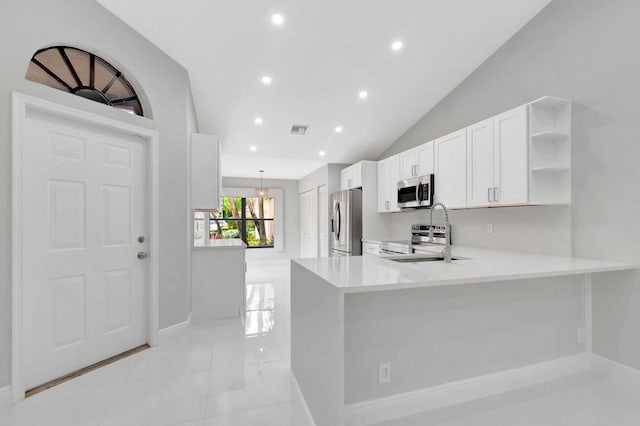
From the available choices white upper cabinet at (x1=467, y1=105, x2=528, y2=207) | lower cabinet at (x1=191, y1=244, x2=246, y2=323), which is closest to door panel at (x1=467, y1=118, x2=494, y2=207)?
white upper cabinet at (x1=467, y1=105, x2=528, y2=207)

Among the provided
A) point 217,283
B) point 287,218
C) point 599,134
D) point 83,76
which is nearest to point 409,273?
point 599,134

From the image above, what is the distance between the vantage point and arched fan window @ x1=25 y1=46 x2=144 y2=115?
224cm

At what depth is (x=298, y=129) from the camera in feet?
15.5

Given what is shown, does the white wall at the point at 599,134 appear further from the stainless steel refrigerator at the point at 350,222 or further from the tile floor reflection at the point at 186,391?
the stainless steel refrigerator at the point at 350,222

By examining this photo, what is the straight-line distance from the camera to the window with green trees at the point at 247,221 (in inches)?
320

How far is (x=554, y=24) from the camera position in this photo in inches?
110

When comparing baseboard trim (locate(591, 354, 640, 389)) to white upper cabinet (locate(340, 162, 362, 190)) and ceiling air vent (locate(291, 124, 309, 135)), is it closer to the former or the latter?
white upper cabinet (locate(340, 162, 362, 190))

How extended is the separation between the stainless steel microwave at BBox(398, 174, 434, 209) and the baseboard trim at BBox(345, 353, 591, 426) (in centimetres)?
209

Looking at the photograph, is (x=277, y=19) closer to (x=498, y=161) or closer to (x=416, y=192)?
(x=498, y=161)

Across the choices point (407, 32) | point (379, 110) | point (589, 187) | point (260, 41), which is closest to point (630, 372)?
point (589, 187)

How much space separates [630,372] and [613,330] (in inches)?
11.3

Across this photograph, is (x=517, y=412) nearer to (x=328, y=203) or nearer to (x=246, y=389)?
(x=246, y=389)

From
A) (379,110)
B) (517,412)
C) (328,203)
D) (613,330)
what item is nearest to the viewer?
(517,412)

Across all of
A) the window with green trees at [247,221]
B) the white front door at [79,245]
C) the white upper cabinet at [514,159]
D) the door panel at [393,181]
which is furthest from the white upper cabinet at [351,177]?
the white front door at [79,245]
